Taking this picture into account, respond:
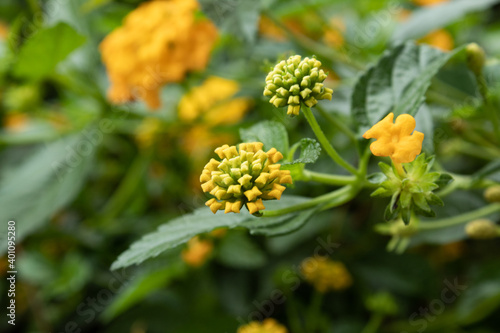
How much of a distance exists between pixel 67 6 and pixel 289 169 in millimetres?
894

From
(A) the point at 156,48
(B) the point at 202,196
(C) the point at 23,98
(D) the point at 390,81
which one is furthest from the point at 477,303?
(C) the point at 23,98

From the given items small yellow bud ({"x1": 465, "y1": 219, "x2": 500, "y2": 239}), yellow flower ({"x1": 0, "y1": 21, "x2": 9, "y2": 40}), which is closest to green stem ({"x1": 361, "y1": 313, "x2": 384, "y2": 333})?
small yellow bud ({"x1": 465, "y1": 219, "x2": 500, "y2": 239})

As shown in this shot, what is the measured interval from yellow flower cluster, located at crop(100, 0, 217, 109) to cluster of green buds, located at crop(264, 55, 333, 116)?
0.44m

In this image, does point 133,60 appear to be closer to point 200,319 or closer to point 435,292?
point 200,319

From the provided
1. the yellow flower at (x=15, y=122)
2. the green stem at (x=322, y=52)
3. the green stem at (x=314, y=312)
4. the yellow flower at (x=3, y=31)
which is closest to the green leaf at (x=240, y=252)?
the green stem at (x=314, y=312)

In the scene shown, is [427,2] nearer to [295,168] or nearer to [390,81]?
[390,81]

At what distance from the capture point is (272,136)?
1.58 ft

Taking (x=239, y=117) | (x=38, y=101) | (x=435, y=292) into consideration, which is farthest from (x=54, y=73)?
(x=435, y=292)

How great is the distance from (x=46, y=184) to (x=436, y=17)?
2.72 ft

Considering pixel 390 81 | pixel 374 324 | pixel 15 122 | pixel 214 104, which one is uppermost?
pixel 390 81

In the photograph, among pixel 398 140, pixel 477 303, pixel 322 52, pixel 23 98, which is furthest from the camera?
pixel 23 98

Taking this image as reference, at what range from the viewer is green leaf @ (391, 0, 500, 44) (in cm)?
78

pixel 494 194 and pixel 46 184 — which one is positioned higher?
pixel 494 194

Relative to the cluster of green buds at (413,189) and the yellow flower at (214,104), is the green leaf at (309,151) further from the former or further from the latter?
the yellow flower at (214,104)
